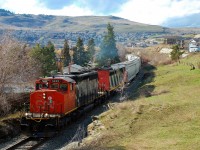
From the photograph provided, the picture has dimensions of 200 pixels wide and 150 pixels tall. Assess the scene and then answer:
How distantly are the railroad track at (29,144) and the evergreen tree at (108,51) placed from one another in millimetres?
68046

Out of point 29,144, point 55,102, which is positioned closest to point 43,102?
point 55,102

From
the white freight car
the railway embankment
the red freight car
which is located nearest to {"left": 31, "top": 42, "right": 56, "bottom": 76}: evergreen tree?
the white freight car

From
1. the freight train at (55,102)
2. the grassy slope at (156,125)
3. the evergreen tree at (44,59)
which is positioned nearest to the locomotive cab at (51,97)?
the freight train at (55,102)

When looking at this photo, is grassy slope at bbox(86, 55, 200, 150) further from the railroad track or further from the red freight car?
the red freight car

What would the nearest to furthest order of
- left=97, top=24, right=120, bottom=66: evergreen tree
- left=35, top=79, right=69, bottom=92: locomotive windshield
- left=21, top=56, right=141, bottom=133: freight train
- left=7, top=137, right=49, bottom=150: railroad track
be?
left=7, top=137, right=49, bottom=150: railroad track, left=21, top=56, right=141, bottom=133: freight train, left=35, top=79, right=69, bottom=92: locomotive windshield, left=97, top=24, right=120, bottom=66: evergreen tree

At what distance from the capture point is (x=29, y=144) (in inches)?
861

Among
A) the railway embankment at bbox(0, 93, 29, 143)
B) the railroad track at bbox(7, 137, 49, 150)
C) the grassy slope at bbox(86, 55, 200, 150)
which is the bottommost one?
the railroad track at bbox(7, 137, 49, 150)

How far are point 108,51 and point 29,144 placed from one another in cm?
7292

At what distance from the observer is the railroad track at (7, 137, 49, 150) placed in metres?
20.7

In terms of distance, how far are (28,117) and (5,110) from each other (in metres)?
5.02

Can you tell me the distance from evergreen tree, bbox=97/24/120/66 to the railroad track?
6805 centimetres

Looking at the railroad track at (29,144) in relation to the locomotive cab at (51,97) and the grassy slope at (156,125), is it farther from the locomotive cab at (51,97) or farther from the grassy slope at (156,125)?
the grassy slope at (156,125)

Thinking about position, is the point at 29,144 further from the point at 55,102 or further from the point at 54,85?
the point at 54,85

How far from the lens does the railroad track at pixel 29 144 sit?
2066 centimetres
